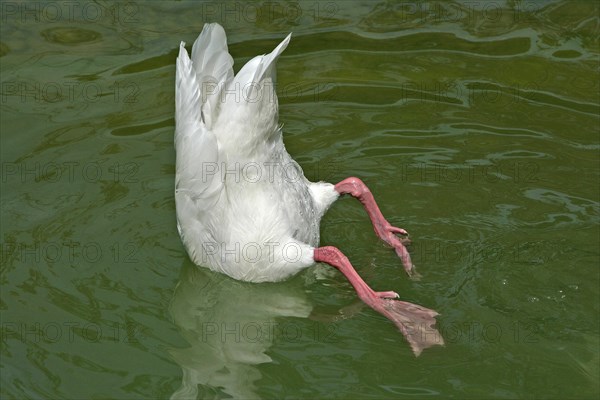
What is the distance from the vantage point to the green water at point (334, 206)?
572cm

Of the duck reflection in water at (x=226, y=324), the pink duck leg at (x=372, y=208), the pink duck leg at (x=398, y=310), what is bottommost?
the duck reflection in water at (x=226, y=324)

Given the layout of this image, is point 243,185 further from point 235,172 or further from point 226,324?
point 226,324

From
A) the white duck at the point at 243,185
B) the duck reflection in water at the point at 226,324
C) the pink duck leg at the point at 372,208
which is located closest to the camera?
the duck reflection in water at the point at 226,324

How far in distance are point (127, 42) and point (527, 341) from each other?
16.9ft

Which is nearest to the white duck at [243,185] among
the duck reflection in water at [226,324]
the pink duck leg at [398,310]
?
the pink duck leg at [398,310]

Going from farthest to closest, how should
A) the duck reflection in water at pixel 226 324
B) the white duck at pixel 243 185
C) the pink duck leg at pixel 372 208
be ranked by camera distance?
the pink duck leg at pixel 372 208, the white duck at pixel 243 185, the duck reflection in water at pixel 226 324

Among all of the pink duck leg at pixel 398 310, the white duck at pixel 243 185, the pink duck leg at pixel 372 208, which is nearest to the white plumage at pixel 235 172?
the white duck at pixel 243 185

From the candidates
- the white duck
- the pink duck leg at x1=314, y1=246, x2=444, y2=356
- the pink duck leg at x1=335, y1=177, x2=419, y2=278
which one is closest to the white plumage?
the white duck

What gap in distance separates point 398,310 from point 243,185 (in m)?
1.23

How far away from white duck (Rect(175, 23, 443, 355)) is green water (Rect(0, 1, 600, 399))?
11.5 inches

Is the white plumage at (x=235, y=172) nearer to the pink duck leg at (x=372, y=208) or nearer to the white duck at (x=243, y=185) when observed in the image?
the white duck at (x=243, y=185)

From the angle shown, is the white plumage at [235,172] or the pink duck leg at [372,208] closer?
the white plumage at [235,172]

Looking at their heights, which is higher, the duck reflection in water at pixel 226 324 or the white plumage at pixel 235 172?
the white plumage at pixel 235 172

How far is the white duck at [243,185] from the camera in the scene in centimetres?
576
